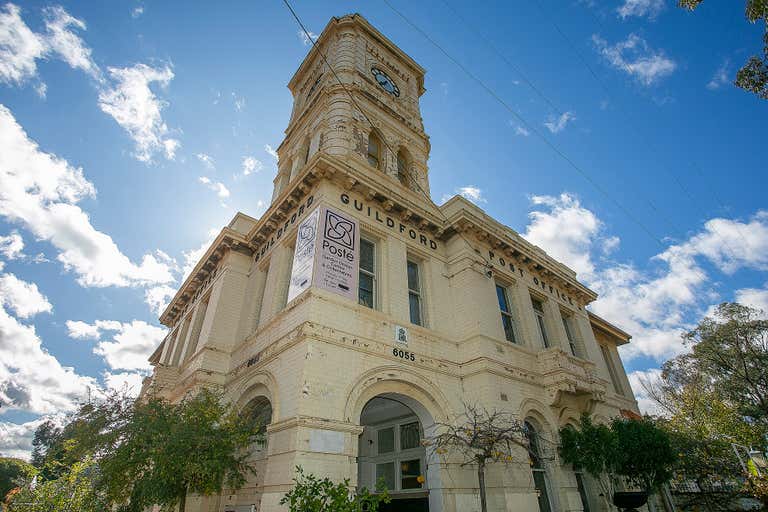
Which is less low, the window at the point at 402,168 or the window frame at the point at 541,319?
the window at the point at 402,168

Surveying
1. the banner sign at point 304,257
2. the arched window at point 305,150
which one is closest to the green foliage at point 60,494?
the banner sign at point 304,257

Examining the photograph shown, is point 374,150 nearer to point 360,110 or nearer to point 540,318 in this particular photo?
point 360,110

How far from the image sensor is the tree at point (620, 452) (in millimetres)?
11297

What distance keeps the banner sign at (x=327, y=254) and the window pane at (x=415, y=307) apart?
273 centimetres

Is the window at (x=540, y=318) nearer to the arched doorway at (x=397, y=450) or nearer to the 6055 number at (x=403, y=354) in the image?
the arched doorway at (x=397, y=450)

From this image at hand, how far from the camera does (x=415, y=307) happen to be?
12.9 metres

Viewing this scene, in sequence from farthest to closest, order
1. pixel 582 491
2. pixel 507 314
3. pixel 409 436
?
pixel 507 314
pixel 409 436
pixel 582 491

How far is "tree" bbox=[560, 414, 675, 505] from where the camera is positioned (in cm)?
1130

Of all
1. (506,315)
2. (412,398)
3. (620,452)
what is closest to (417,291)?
(412,398)

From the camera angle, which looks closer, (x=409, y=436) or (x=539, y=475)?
(x=539, y=475)

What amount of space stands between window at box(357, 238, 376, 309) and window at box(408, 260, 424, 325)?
1.46 m

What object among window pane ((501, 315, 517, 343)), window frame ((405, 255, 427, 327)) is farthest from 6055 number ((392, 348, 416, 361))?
window pane ((501, 315, 517, 343))

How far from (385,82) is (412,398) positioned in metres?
17.4

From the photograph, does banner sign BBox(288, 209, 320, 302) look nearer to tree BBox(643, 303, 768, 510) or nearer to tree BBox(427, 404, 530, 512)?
tree BBox(427, 404, 530, 512)
